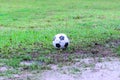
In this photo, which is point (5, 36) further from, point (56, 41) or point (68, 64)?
point (68, 64)

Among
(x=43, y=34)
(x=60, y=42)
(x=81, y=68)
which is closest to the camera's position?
(x=81, y=68)

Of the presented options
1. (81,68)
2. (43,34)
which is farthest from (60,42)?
(43,34)

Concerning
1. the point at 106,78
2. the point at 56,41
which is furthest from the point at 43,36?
the point at 106,78

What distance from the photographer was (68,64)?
8023 millimetres

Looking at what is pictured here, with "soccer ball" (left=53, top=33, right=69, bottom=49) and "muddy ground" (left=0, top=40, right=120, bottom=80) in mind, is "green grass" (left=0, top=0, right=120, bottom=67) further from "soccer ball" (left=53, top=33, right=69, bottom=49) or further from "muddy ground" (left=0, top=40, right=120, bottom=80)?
"muddy ground" (left=0, top=40, right=120, bottom=80)

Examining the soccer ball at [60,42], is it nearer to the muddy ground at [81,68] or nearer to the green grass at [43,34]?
the green grass at [43,34]

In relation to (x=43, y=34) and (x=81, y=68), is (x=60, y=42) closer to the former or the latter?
(x=81, y=68)

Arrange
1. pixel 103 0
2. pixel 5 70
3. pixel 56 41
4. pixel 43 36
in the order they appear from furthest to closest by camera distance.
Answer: pixel 103 0 < pixel 43 36 < pixel 56 41 < pixel 5 70

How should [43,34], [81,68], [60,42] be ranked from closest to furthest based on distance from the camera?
[81,68] → [60,42] → [43,34]

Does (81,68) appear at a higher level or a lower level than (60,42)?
lower

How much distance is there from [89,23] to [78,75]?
7522 millimetres

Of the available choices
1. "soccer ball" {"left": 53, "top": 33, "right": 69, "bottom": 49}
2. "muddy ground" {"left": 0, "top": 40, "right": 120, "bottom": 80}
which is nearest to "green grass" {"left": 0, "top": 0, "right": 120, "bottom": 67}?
"soccer ball" {"left": 53, "top": 33, "right": 69, "bottom": 49}

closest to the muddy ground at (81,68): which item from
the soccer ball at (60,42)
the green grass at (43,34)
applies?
the soccer ball at (60,42)

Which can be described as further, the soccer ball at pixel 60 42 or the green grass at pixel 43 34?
the green grass at pixel 43 34
